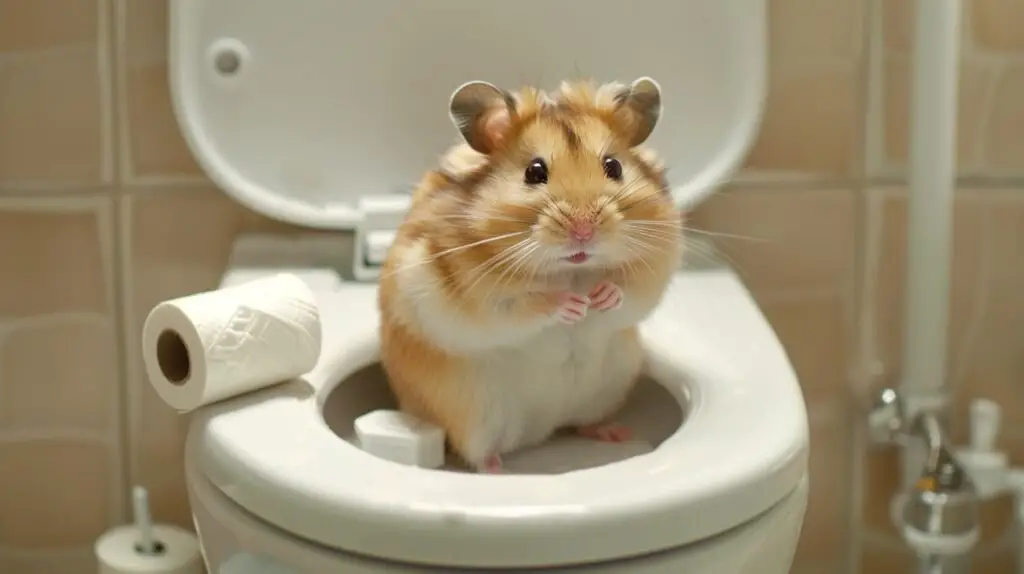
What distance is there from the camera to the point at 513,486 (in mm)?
537

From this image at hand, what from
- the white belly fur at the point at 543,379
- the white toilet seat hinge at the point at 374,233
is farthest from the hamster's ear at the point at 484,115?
the white toilet seat hinge at the point at 374,233

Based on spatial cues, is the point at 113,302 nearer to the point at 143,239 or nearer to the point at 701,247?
the point at 143,239

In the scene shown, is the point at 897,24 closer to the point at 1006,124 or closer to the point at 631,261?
the point at 1006,124

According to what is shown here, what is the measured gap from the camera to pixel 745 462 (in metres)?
0.56

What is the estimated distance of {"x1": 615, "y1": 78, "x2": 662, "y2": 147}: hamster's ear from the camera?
2.21 ft

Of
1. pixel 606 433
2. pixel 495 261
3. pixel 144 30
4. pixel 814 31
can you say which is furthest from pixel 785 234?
pixel 144 30

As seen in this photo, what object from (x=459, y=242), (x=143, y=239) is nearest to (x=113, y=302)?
(x=143, y=239)

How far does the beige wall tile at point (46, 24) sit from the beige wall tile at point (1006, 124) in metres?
0.72

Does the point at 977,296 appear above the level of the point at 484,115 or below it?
below

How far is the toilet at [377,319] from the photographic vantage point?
521 mm

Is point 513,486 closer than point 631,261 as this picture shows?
Yes

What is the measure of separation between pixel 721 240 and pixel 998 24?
0.91ft

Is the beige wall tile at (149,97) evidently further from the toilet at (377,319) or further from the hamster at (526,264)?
the hamster at (526,264)

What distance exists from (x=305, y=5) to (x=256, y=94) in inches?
3.0
